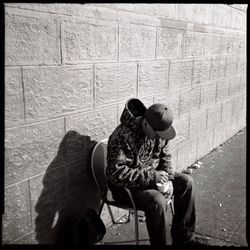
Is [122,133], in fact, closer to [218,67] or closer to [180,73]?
[180,73]

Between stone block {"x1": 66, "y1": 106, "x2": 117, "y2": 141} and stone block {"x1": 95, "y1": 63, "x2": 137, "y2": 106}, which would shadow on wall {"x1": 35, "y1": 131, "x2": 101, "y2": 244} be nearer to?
stone block {"x1": 66, "y1": 106, "x2": 117, "y2": 141}

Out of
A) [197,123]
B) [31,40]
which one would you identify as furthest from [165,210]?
[197,123]

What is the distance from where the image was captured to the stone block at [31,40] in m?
2.51

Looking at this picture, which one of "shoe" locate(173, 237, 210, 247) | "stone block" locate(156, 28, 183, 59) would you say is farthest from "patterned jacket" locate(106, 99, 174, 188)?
"stone block" locate(156, 28, 183, 59)

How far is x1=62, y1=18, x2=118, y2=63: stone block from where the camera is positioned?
3.02 metres

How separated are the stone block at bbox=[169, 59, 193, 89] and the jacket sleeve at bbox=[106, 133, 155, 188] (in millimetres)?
1985

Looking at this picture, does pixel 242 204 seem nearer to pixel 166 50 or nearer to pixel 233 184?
pixel 233 184

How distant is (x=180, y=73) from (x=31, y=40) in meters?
2.87

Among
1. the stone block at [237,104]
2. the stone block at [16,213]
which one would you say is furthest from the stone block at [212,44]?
the stone block at [16,213]

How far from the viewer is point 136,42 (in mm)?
3939

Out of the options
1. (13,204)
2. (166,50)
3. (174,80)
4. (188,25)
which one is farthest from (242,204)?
(13,204)

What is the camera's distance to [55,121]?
3.02 metres

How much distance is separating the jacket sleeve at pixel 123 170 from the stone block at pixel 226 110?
4347mm

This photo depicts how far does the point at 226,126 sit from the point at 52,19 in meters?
5.42
